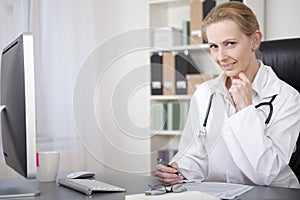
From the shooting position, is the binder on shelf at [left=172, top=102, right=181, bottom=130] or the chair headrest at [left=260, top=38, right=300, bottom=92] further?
the chair headrest at [left=260, top=38, right=300, bottom=92]

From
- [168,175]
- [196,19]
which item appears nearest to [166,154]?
[168,175]

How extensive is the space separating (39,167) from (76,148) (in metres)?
1.68

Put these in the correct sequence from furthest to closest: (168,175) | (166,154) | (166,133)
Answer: (168,175) → (166,154) → (166,133)

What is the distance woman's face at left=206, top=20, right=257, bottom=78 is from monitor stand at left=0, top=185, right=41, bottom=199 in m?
0.71

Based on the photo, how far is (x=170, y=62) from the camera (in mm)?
1269

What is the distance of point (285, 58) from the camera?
1.83 metres

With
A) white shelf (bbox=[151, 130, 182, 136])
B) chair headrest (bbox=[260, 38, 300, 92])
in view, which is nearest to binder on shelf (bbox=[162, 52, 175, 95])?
white shelf (bbox=[151, 130, 182, 136])

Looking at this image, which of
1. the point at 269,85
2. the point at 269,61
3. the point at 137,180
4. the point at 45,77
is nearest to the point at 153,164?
the point at 137,180

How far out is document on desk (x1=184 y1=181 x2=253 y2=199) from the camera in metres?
1.19

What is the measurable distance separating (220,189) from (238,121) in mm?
311

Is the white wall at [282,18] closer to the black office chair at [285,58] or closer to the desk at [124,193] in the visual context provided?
the black office chair at [285,58]

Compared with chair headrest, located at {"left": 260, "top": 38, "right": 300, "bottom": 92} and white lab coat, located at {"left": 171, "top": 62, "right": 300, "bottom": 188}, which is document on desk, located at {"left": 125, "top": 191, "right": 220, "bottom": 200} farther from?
chair headrest, located at {"left": 260, "top": 38, "right": 300, "bottom": 92}

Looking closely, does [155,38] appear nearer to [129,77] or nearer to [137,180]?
[129,77]

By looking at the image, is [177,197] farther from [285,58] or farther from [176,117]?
[285,58]
